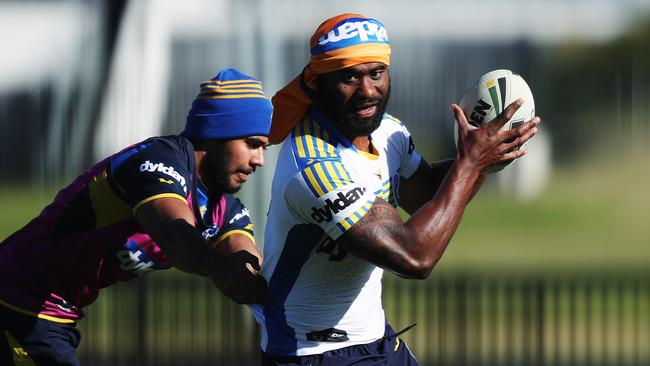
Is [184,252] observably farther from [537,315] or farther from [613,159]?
[613,159]

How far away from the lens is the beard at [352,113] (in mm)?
5160

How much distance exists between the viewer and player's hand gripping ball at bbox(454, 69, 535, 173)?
523 centimetres

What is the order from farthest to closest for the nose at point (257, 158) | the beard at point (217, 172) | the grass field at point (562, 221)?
the grass field at point (562, 221) < the nose at point (257, 158) < the beard at point (217, 172)

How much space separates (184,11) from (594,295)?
8222 mm

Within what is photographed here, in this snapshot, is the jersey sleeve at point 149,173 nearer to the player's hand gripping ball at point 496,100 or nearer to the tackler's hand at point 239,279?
the tackler's hand at point 239,279

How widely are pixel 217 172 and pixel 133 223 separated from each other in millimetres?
462

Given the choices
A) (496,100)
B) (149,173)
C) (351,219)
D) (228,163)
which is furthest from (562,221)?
(351,219)

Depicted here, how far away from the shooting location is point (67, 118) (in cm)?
1730

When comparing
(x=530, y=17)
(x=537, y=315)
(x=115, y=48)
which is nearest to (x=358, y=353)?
(x=537, y=315)

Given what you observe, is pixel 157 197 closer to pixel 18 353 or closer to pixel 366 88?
pixel 366 88

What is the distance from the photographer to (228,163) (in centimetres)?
571

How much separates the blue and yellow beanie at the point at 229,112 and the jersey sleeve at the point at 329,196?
78 centimetres

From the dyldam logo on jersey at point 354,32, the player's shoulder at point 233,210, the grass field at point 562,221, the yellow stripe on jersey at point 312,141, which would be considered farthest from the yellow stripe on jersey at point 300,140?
the grass field at point 562,221

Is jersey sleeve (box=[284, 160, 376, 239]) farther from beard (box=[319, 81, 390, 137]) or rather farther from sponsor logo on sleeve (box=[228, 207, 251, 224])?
sponsor logo on sleeve (box=[228, 207, 251, 224])
